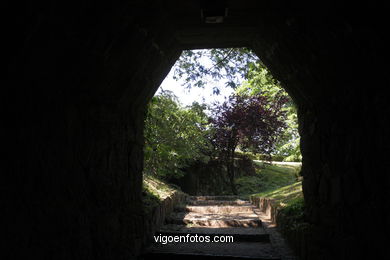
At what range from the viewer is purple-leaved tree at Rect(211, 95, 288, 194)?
41.7 feet

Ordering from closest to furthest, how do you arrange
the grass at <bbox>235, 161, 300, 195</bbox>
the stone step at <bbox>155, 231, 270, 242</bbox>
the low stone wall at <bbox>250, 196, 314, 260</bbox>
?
the low stone wall at <bbox>250, 196, 314, 260</bbox>, the stone step at <bbox>155, 231, 270, 242</bbox>, the grass at <bbox>235, 161, 300, 195</bbox>

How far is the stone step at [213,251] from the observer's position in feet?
12.0

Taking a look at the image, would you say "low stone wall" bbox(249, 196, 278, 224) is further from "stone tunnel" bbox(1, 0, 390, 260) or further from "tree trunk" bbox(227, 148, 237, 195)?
"tree trunk" bbox(227, 148, 237, 195)

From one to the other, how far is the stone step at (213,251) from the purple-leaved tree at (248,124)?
8699 mm

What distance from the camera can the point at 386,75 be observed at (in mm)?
1837

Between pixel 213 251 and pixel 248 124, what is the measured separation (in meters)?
9.22

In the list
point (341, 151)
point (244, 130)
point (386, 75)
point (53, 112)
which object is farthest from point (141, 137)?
point (244, 130)

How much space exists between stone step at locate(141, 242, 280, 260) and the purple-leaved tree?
342 inches

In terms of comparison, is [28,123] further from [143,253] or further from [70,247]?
[143,253]

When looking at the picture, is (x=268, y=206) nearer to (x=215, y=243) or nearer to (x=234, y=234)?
(x=234, y=234)

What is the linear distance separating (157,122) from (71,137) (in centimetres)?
655

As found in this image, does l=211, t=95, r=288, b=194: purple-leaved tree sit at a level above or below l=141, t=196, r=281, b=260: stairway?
above

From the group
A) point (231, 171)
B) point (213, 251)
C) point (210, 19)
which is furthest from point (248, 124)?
point (210, 19)

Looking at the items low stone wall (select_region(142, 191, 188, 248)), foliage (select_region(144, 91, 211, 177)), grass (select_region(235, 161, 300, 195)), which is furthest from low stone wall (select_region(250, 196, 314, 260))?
grass (select_region(235, 161, 300, 195))
